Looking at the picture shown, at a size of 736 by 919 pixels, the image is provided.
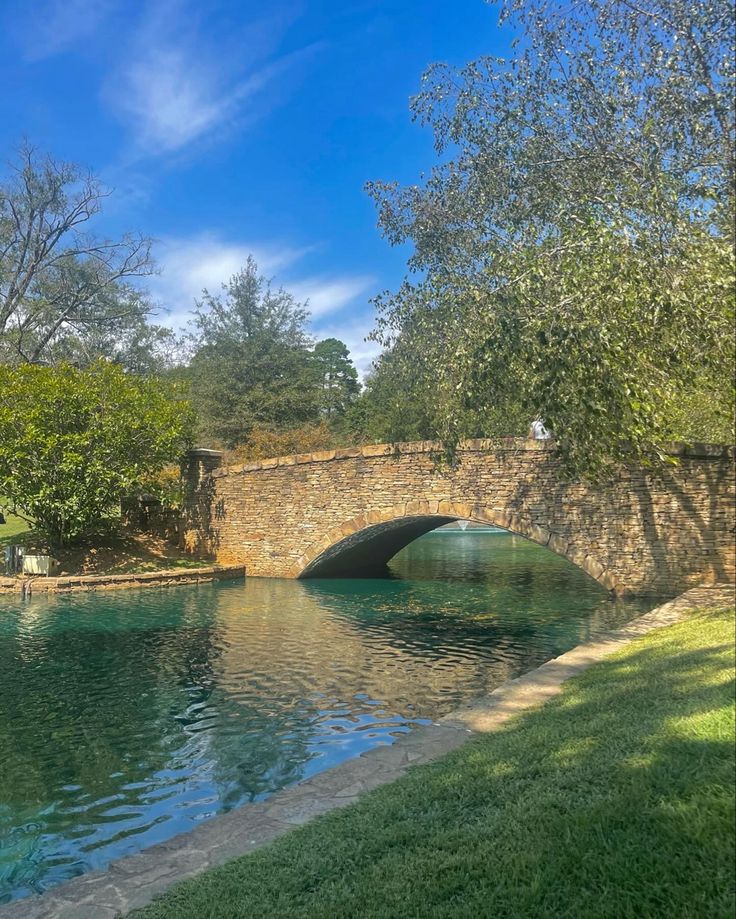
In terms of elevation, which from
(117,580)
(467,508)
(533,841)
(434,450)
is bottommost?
(533,841)

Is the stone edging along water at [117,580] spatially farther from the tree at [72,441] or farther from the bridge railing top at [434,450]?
the bridge railing top at [434,450]

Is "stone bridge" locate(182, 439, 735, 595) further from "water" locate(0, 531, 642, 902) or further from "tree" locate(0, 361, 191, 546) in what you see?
"tree" locate(0, 361, 191, 546)

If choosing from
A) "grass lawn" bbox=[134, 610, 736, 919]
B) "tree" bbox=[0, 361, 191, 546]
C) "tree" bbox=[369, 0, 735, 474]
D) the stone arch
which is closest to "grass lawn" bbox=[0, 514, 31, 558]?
"tree" bbox=[0, 361, 191, 546]

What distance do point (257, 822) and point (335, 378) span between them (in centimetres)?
4969

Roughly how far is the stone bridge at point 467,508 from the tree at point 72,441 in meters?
3.08

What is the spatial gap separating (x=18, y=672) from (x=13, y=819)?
4865 millimetres

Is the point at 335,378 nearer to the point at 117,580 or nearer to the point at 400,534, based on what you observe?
the point at 400,534

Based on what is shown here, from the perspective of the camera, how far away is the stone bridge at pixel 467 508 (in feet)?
47.5

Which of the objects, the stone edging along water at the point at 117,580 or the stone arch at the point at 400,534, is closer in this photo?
the stone arch at the point at 400,534

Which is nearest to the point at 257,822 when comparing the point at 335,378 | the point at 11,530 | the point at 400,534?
the point at 400,534

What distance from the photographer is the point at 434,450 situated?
1680 centimetres

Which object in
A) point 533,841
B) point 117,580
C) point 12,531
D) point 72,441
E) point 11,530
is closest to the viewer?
point 533,841

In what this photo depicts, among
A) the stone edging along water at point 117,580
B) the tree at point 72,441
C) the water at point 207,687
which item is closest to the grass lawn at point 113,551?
the tree at point 72,441

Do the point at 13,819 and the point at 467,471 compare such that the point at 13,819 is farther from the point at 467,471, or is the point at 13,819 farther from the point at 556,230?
the point at 467,471
